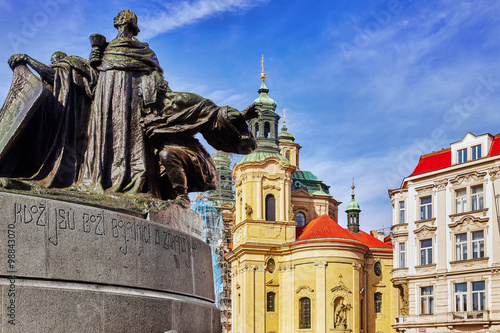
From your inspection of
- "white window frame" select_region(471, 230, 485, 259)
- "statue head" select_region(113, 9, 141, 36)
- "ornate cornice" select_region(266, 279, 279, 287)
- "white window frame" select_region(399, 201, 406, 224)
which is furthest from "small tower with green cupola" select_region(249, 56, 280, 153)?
"statue head" select_region(113, 9, 141, 36)

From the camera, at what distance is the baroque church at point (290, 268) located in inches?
2400

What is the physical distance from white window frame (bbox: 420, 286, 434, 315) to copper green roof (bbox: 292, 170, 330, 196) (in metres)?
40.7

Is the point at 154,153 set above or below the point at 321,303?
above

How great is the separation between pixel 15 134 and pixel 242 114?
8.54 feet

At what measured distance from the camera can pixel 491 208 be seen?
35.2 metres

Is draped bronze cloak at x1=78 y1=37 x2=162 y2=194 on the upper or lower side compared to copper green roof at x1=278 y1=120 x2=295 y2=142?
lower

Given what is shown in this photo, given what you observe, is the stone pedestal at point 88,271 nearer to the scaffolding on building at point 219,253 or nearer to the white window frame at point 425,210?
the white window frame at point 425,210

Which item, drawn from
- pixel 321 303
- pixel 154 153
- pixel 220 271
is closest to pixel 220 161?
pixel 220 271

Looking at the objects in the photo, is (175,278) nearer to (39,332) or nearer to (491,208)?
(39,332)

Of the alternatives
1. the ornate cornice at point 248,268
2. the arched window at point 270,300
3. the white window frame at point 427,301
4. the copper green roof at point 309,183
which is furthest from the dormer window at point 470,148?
the copper green roof at point 309,183

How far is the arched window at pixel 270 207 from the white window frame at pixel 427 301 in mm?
29380

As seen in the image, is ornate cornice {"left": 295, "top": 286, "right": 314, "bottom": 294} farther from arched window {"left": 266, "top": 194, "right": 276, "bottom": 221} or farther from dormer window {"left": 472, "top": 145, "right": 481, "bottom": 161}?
dormer window {"left": 472, "top": 145, "right": 481, "bottom": 161}

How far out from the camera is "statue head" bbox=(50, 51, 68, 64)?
8865 mm

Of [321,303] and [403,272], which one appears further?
[321,303]
